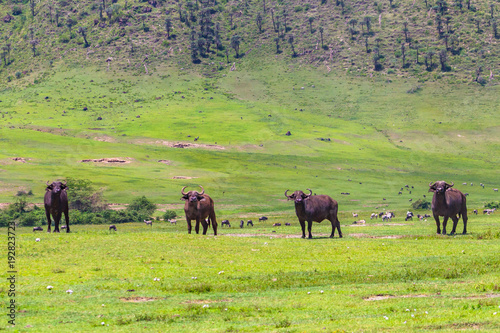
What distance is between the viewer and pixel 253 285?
19.6 metres

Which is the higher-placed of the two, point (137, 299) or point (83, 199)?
point (83, 199)

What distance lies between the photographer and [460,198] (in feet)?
120

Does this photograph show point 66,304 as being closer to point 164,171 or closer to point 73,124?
point 164,171

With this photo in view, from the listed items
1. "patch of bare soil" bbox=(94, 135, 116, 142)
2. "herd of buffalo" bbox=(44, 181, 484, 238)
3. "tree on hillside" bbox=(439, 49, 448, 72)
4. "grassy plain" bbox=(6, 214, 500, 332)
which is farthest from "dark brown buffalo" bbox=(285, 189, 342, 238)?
"tree on hillside" bbox=(439, 49, 448, 72)

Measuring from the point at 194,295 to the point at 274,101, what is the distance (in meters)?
167

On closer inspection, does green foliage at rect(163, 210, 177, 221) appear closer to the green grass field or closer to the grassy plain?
the green grass field

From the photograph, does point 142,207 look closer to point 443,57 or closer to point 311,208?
point 311,208

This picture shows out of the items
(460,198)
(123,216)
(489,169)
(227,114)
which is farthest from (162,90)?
(460,198)

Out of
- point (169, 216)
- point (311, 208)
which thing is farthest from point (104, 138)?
point (311, 208)

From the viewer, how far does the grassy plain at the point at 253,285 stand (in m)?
14.5

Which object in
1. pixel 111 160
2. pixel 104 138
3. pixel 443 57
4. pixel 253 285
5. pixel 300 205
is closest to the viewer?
pixel 253 285

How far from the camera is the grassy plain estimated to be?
571 inches

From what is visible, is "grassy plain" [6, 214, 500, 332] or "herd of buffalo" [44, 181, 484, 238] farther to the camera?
"herd of buffalo" [44, 181, 484, 238]

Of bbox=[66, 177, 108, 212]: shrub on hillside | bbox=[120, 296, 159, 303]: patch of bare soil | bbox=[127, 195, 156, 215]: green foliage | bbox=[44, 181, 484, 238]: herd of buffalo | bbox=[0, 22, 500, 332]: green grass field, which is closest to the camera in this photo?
bbox=[0, 22, 500, 332]: green grass field
